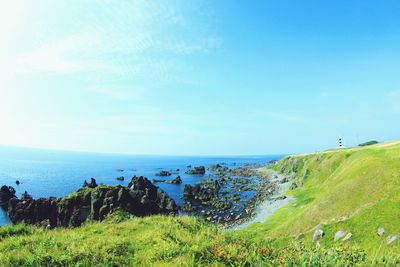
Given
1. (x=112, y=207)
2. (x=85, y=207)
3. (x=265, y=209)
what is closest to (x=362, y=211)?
(x=265, y=209)

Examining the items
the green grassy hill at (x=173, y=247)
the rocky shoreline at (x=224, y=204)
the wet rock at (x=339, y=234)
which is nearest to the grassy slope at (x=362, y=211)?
the green grassy hill at (x=173, y=247)

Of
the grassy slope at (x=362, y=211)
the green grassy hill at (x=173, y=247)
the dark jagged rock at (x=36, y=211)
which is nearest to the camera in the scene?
the green grassy hill at (x=173, y=247)

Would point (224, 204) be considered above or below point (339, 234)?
below

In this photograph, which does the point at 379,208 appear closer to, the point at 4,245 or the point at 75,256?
the point at 75,256

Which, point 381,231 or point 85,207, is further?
point 85,207

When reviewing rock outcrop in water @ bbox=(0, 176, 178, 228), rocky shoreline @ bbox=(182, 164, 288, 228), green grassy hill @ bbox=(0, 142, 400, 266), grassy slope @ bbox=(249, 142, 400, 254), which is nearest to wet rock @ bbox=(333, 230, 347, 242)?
grassy slope @ bbox=(249, 142, 400, 254)

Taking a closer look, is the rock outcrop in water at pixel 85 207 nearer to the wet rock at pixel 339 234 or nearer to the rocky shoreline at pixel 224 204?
the rocky shoreline at pixel 224 204

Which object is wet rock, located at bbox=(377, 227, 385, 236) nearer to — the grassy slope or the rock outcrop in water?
the grassy slope

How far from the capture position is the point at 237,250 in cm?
1068

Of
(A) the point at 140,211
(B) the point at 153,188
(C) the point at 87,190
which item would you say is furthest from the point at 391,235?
(B) the point at 153,188

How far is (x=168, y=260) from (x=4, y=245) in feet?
24.3

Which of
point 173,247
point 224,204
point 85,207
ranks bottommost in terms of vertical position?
point 224,204

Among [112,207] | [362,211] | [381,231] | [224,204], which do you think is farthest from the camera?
[224,204]

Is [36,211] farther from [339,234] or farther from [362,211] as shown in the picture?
[362,211]
